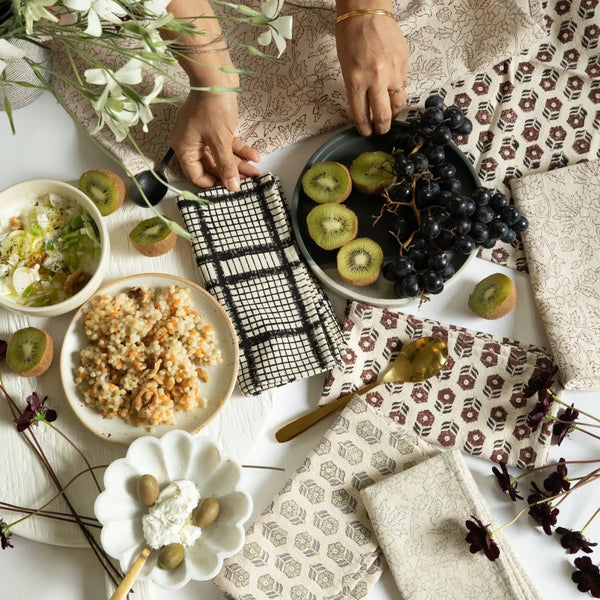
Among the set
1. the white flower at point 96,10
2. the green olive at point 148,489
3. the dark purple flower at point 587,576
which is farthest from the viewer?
the dark purple flower at point 587,576

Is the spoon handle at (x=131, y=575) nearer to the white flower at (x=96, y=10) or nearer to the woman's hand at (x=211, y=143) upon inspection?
the woman's hand at (x=211, y=143)

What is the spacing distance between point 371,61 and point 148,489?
102 centimetres

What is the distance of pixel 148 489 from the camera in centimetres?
125

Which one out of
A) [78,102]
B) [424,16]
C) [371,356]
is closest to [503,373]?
[371,356]

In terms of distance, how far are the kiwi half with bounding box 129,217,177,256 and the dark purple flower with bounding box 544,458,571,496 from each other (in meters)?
1.02

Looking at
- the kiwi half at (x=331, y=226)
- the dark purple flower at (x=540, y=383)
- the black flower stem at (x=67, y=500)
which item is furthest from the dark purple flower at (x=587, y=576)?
the black flower stem at (x=67, y=500)

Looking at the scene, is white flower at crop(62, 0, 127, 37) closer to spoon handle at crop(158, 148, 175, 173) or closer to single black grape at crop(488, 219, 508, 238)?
spoon handle at crop(158, 148, 175, 173)

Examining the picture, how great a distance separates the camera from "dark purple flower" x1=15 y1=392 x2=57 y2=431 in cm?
131

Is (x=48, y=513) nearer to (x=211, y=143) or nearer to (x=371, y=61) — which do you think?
(x=211, y=143)

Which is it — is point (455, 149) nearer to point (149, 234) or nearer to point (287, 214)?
point (287, 214)

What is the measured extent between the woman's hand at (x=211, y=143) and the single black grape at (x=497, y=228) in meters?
0.56

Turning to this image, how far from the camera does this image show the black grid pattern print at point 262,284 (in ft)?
4.61

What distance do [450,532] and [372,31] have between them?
3.66 ft

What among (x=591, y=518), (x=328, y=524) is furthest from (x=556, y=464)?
(x=328, y=524)
